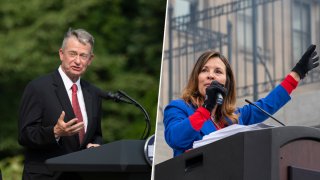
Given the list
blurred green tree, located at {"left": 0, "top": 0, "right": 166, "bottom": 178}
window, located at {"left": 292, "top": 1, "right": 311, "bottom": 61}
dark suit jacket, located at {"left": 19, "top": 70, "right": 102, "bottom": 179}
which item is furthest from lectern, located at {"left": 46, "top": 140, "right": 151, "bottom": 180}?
blurred green tree, located at {"left": 0, "top": 0, "right": 166, "bottom": 178}

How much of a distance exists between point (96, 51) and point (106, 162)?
6.28 m

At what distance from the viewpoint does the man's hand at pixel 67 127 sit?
137 inches

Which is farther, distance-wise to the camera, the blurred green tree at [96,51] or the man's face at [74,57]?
the blurred green tree at [96,51]

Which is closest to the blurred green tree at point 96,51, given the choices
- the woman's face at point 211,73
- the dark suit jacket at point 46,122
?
the dark suit jacket at point 46,122

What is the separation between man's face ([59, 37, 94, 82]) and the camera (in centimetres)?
388

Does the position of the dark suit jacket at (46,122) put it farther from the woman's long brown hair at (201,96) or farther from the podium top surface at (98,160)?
the woman's long brown hair at (201,96)

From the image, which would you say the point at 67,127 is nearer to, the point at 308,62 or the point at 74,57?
the point at 74,57

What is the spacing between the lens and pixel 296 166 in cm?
306

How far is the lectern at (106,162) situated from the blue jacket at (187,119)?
16 cm

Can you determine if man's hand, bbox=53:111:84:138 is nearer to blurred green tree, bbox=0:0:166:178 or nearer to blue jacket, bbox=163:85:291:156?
blue jacket, bbox=163:85:291:156

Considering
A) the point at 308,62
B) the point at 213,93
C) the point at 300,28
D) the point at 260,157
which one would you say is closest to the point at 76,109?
the point at 213,93

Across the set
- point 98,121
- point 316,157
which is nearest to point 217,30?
point 98,121

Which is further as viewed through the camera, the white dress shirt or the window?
the window

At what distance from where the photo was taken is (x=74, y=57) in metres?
3.91
